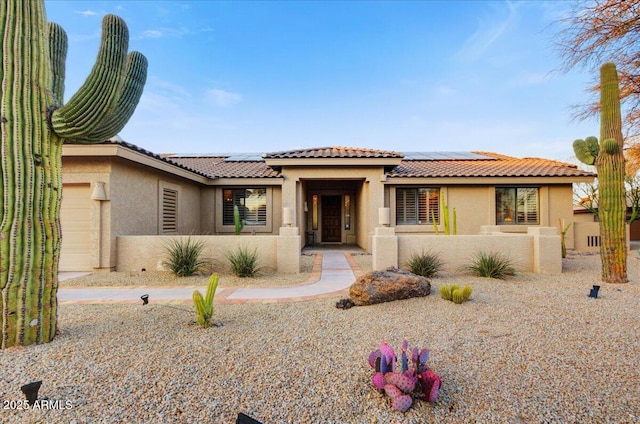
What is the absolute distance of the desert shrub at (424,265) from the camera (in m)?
7.50

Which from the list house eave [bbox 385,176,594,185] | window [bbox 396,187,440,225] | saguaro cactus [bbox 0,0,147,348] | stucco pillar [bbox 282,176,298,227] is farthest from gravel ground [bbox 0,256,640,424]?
window [bbox 396,187,440,225]

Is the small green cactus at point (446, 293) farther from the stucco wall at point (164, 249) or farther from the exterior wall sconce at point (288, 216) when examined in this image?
the stucco wall at point (164, 249)

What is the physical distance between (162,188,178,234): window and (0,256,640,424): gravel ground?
6166 millimetres

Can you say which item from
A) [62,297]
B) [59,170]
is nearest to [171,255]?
[62,297]

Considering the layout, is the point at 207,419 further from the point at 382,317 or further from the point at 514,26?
the point at 514,26

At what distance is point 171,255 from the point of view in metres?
8.01

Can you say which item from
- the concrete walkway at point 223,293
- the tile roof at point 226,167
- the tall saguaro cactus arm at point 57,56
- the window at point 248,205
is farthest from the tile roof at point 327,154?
the tall saguaro cactus arm at point 57,56

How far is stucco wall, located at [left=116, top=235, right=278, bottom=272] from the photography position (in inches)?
325

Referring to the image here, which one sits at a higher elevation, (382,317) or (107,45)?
(107,45)

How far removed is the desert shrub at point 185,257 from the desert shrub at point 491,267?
7501 mm

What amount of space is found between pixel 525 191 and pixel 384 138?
12704 mm

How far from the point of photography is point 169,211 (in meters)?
11.0

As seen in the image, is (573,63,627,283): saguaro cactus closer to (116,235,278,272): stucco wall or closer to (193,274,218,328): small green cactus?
(116,235,278,272): stucco wall

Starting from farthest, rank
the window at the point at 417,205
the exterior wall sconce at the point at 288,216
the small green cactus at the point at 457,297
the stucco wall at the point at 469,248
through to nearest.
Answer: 1. the window at the point at 417,205
2. the exterior wall sconce at the point at 288,216
3. the stucco wall at the point at 469,248
4. the small green cactus at the point at 457,297
